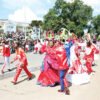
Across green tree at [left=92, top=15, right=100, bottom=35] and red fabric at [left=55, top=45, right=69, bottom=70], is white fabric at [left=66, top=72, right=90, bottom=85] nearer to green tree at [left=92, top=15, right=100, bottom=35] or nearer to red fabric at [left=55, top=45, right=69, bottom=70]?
red fabric at [left=55, top=45, right=69, bottom=70]

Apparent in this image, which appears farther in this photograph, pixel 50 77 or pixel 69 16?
pixel 69 16

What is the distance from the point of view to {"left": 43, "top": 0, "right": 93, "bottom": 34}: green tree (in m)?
63.4

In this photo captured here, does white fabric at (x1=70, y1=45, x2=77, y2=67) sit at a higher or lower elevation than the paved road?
higher

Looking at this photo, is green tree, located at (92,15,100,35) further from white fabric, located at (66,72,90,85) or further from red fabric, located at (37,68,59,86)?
red fabric, located at (37,68,59,86)

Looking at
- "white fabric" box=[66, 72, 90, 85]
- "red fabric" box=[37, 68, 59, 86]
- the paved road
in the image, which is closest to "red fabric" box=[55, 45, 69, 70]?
the paved road

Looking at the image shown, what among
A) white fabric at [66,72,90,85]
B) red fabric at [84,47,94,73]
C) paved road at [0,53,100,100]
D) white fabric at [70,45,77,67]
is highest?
white fabric at [70,45,77,67]

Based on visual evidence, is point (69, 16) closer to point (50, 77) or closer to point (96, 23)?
point (96, 23)

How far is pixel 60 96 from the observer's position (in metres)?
9.74

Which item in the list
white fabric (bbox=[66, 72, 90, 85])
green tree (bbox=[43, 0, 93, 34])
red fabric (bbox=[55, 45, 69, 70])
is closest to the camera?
red fabric (bbox=[55, 45, 69, 70])

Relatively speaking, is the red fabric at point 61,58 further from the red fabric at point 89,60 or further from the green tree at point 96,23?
the green tree at point 96,23

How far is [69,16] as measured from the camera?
216 ft

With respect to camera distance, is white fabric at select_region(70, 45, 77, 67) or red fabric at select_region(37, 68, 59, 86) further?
white fabric at select_region(70, 45, 77, 67)

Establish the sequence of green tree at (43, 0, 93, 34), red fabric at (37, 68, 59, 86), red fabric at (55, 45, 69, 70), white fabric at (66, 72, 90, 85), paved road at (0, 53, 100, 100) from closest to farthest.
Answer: paved road at (0, 53, 100, 100)
red fabric at (55, 45, 69, 70)
red fabric at (37, 68, 59, 86)
white fabric at (66, 72, 90, 85)
green tree at (43, 0, 93, 34)

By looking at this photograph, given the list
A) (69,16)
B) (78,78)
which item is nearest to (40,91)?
(78,78)
